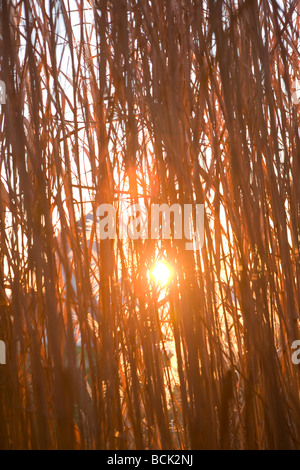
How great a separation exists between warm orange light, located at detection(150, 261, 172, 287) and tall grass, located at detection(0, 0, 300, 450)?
0.02 metres

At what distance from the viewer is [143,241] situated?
1037 mm

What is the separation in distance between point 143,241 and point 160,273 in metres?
0.08

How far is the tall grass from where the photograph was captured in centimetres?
98

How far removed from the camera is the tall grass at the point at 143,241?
3.22 feet

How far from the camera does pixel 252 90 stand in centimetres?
109

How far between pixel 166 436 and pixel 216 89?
75cm

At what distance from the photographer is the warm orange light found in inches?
40.6

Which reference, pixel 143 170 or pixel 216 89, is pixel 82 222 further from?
pixel 216 89

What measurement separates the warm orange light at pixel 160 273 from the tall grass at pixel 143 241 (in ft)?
0.07

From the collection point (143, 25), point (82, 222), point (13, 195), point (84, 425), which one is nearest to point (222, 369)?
point (84, 425)

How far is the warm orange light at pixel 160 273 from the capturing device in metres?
1.03

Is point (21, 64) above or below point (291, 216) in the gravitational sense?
above

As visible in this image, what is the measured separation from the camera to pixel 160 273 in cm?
105

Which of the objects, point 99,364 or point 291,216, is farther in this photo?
point 291,216
